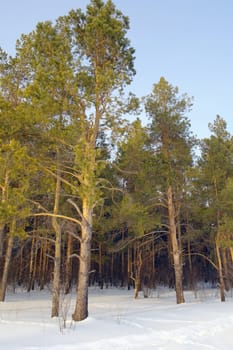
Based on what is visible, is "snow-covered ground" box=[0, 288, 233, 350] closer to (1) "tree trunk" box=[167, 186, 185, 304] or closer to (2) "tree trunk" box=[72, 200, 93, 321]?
(2) "tree trunk" box=[72, 200, 93, 321]

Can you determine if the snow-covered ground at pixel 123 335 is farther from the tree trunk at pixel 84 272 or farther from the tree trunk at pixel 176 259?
the tree trunk at pixel 176 259

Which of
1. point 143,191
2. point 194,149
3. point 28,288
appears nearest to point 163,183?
point 143,191

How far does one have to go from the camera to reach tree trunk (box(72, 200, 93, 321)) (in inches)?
320

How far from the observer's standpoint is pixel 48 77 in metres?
9.23

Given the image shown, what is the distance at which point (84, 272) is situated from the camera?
8.57 m

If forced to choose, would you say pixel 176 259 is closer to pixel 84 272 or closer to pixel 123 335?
pixel 84 272

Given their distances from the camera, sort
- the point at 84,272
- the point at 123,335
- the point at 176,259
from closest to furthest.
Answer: the point at 123,335, the point at 84,272, the point at 176,259

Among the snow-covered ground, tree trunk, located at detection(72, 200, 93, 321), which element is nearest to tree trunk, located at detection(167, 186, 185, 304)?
the snow-covered ground

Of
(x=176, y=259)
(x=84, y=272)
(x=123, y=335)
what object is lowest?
(x=123, y=335)

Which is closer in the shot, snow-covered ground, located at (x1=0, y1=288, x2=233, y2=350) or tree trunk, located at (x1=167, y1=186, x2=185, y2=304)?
snow-covered ground, located at (x1=0, y1=288, x2=233, y2=350)

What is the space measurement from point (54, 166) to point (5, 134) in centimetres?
184

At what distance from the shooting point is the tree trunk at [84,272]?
813 cm

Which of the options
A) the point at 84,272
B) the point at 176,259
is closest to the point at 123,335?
the point at 84,272

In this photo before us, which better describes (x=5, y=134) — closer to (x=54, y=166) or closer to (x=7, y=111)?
(x=7, y=111)
